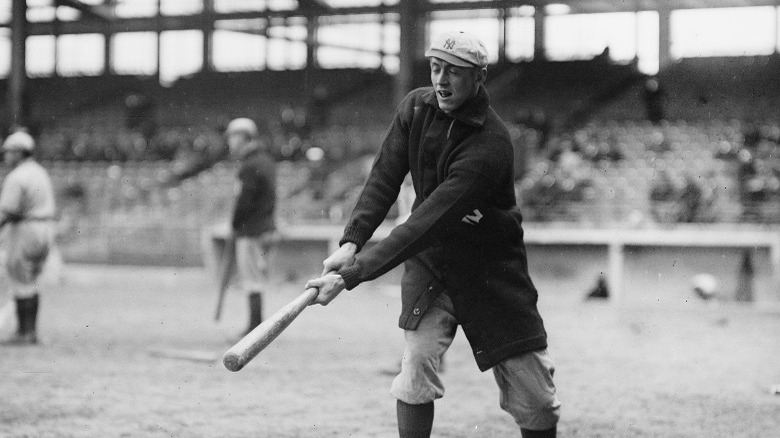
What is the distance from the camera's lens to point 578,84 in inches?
1270

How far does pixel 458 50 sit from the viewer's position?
4020 mm

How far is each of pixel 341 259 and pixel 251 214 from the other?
643cm

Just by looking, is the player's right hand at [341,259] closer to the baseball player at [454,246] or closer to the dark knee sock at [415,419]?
the baseball player at [454,246]

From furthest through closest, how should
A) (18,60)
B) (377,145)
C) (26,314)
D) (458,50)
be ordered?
1. (18,60)
2. (377,145)
3. (26,314)
4. (458,50)

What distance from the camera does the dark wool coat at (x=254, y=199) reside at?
10.4m

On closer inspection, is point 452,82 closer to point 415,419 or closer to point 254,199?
point 415,419

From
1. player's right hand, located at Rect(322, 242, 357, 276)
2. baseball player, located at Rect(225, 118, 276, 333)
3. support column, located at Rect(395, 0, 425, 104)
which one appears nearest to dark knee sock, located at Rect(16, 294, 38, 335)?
baseball player, located at Rect(225, 118, 276, 333)

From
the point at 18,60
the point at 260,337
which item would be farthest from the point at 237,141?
the point at 18,60

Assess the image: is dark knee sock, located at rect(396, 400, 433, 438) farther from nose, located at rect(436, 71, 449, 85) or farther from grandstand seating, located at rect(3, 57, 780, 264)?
grandstand seating, located at rect(3, 57, 780, 264)

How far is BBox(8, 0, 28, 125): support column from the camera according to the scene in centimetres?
3284

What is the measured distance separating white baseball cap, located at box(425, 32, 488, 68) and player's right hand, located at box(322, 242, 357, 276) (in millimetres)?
831

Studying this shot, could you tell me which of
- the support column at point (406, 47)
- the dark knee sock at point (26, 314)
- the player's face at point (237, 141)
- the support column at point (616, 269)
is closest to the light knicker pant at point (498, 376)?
the player's face at point (237, 141)

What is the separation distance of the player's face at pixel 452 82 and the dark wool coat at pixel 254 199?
21.0ft

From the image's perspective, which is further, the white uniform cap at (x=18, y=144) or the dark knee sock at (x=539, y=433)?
the white uniform cap at (x=18, y=144)
